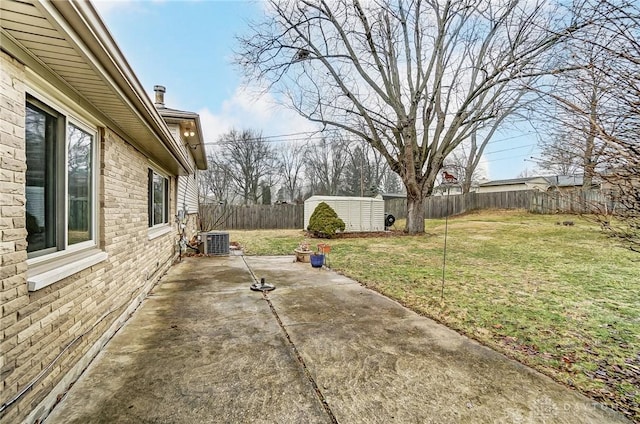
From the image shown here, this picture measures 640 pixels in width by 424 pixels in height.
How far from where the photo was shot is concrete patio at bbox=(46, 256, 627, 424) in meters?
1.91

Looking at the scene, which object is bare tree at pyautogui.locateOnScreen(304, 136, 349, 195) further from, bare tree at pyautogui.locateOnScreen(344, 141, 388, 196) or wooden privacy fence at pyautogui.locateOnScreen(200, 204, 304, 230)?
wooden privacy fence at pyautogui.locateOnScreen(200, 204, 304, 230)

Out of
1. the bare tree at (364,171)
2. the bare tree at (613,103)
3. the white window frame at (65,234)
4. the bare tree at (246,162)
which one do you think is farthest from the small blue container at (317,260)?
the bare tree at (364,171)

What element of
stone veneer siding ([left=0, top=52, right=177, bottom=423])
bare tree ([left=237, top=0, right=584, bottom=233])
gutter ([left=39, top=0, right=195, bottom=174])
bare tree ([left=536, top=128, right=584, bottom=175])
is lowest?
stone veneer siding ([left=0, top=52, right=177, bottom=423])

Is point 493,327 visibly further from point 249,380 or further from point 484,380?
point 249,380

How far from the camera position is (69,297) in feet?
7.63

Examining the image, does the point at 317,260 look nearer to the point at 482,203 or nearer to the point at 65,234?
the point at 65,234

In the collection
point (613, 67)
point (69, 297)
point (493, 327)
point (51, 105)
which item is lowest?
point (493, 327)

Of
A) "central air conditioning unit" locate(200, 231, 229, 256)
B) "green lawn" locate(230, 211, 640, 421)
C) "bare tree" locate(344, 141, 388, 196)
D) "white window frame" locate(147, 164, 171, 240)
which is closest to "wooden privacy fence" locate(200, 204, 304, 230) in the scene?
"green lawn" locate(230, 211, 640, 421)

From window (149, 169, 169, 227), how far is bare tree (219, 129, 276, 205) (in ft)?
65.5

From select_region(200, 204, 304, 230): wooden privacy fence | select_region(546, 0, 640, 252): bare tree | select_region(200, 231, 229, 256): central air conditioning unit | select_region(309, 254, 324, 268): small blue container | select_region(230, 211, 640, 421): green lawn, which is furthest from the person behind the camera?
select_region(200, 204, 304, 230): wooden privacy fence

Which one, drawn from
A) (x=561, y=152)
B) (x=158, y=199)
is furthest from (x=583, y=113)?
(x=158, y=199)

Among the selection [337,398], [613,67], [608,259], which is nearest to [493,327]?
[337,398]

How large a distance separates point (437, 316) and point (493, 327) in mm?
597

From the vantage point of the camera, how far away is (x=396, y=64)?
12.8m
